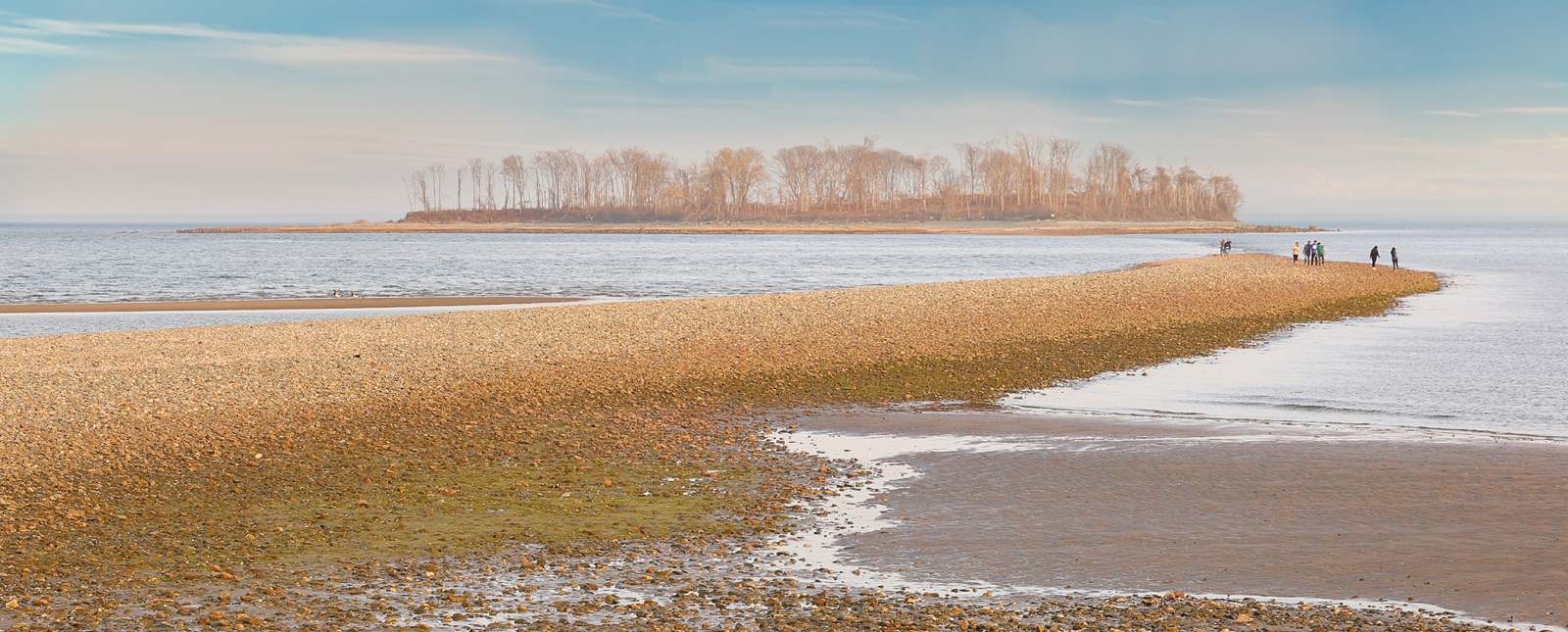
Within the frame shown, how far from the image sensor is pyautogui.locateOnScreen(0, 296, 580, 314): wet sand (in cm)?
3456

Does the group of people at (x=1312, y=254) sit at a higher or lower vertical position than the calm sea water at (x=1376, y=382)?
higher

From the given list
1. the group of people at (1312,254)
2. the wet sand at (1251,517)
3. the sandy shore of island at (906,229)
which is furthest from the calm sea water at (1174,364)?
the sandy shore of island at (906,229)

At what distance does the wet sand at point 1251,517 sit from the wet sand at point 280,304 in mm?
25888

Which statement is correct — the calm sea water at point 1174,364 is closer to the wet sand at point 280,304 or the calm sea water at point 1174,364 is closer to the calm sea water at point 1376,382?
the calm sea water at point 1376,382

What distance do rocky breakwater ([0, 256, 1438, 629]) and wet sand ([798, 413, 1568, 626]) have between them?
1.67 metres

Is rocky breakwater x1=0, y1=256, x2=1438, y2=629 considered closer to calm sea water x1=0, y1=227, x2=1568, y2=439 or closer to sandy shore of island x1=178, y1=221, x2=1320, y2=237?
calm sea water x1=0, y1=227, x2=1568, y2=439

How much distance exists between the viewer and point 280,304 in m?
36.4

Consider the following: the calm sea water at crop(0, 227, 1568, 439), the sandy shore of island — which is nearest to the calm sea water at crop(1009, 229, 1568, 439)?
the calm sea water at crop(0, 227, 1568, 439)

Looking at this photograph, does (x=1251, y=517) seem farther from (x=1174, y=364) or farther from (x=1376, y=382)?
(x=1174, y=364)

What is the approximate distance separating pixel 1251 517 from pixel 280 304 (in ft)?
111

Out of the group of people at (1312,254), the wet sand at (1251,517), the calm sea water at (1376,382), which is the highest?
the group of people at (1312,254)

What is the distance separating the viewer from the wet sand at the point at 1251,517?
7.87 meters

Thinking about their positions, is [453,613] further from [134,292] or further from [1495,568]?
[134,292]

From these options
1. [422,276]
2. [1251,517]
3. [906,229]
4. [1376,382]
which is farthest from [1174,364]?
[906,229]
